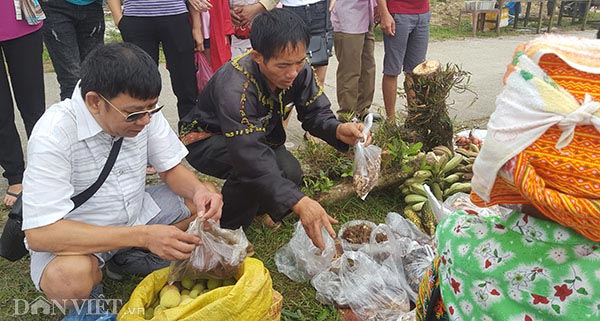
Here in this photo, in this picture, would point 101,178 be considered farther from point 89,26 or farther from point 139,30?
point 89,26

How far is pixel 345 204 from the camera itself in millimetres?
3377

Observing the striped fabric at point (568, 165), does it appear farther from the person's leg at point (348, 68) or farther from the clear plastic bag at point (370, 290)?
the person's leg at point (348, 68)

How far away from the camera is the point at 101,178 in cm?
213

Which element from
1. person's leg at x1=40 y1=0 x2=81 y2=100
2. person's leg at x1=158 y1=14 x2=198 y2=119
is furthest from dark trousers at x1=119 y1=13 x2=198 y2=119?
person's leg at x1=40 y1=0 x2=81 y2=100

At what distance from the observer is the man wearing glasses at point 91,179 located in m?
1.91

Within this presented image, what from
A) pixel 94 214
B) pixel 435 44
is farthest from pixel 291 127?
pixel 435 44

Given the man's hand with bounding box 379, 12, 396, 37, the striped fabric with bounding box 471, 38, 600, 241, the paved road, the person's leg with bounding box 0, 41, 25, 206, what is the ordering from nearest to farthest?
the striped fabric with bounding box 471, 38, 600, 241
the person's leg with bounding box 0, 41, 25, 206
the man's hand with bounding box 379, 12, 396, 37
the paved road

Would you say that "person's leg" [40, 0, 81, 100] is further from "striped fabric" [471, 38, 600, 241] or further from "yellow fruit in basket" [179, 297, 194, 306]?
"striped fabric" [471, 38, 600, 241]

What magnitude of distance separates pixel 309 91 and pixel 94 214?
1296 millimetres

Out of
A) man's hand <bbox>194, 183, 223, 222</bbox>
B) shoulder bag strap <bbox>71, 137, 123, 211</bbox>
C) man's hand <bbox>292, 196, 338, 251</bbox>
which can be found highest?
shoulder bag strap <bbox>71, 137, 123, 211</bbox>

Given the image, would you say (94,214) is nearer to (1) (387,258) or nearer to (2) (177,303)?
(2) (177,303)

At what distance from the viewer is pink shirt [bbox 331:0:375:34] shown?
14.0 ft

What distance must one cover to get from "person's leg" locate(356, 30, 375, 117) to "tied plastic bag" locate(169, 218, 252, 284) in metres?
2.66

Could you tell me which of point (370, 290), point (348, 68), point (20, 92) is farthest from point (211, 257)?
point (348, 68)
